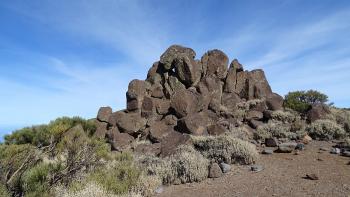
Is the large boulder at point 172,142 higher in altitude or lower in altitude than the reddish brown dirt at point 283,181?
higher

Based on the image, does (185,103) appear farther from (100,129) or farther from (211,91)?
(100,129)

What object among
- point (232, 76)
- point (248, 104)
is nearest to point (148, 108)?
point (248, 104)

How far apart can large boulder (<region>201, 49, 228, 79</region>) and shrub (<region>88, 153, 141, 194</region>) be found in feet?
39.2

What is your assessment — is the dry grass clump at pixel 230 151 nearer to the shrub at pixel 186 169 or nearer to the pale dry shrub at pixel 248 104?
the shrub at pixel 186 169

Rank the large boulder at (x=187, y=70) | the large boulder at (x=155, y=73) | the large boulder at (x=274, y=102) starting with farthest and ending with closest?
the large boulder at (x=155, y=73) → the large boulder at (x=187, y=70) → the large boulder at (x=274, y=102)

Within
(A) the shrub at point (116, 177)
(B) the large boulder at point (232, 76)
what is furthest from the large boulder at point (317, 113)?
(A) the shrub at point (116, 177)

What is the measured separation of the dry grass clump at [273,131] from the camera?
16.8 metres

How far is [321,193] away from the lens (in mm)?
9477

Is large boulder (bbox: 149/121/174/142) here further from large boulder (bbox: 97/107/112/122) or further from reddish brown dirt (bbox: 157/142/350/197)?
reddish brown dirt (bbox: 157/142/350/197)

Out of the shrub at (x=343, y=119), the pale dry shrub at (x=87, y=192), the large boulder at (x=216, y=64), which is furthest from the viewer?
the large boulder at (x=216, y=64)

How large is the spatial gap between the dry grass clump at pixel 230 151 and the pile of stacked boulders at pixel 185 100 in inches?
112

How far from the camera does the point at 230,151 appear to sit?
13.4 m

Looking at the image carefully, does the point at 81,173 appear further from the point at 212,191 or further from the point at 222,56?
the point at 222,56

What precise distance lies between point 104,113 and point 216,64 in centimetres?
751
